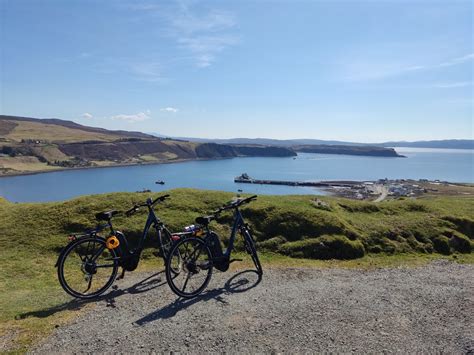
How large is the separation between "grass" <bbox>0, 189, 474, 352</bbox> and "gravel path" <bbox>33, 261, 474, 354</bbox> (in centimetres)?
145

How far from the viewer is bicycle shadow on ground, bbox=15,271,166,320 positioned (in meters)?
6.23

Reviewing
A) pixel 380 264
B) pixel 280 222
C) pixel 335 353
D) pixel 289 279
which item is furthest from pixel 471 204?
pixel 335 353

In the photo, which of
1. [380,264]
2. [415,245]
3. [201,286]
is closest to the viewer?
[201,286]

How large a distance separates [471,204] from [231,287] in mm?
12935

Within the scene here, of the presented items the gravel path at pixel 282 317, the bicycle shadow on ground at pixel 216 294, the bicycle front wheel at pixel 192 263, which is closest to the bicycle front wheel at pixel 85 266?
the gravel path at pixel 282 317

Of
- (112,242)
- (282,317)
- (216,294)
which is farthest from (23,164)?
(282,317)

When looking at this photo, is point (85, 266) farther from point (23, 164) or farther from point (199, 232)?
point (23, 164)

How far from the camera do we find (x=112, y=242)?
278 inches

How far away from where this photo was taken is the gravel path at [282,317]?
5285mm

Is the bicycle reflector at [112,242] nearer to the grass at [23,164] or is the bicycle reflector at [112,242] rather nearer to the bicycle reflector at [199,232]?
the bicycle reflector at [199,232]

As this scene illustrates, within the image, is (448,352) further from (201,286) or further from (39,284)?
(39,284)

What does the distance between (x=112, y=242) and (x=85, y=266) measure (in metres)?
0.74

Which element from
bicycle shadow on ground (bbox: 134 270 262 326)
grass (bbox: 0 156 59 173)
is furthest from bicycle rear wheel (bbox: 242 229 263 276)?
grass (bbox: 0 156 59 173)

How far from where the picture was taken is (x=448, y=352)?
5.18 meters
